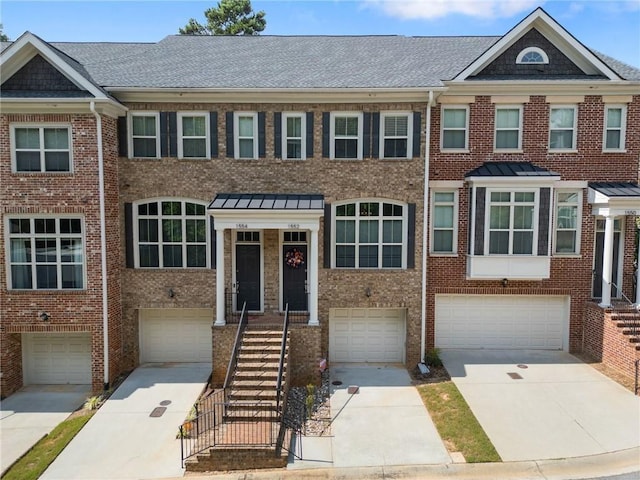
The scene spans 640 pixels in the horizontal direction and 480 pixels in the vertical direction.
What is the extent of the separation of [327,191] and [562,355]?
30.1 feet

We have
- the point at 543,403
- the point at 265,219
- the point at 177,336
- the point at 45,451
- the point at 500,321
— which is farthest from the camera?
the point at 500,321

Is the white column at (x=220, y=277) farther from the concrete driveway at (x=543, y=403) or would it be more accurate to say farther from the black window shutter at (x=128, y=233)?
the concrete driveway at (x=543, y=403)

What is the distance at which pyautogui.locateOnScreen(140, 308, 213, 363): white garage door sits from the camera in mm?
13453

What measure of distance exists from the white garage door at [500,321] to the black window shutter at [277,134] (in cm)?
694

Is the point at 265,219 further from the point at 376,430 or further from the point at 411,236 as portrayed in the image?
the point at 376,430

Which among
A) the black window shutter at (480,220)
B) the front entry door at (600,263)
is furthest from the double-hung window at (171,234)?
the front entry door at (600,263)

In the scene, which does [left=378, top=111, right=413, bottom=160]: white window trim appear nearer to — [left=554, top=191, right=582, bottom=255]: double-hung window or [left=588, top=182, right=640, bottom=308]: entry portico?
[left=554, top=191, right=582, bottom=255]: double-hung window

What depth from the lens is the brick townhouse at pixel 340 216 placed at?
1188 cm

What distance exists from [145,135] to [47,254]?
4415 millimetres

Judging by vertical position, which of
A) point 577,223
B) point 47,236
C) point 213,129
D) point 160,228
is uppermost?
point 213,129

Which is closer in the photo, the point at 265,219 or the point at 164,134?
the point at 265,219

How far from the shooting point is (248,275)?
43.3 feet

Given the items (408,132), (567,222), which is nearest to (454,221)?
(408,132)

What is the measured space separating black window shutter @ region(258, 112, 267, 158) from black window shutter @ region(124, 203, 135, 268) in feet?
14.1
